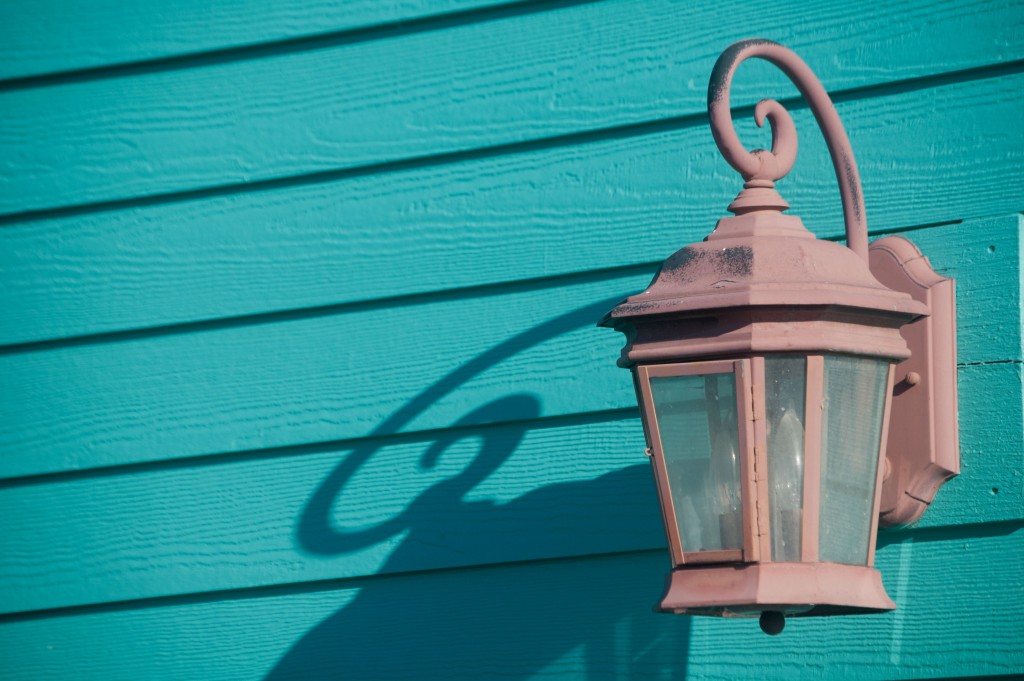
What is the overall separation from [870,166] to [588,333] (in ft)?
1.70

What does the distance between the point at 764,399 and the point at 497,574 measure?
71 cm

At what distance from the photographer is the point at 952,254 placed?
1794 mm

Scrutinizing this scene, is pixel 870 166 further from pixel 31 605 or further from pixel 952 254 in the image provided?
pixel 31 605

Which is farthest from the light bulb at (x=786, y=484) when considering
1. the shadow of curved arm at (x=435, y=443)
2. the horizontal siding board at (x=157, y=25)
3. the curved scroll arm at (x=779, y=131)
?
the horizontal siding board at (x=157, y=25)

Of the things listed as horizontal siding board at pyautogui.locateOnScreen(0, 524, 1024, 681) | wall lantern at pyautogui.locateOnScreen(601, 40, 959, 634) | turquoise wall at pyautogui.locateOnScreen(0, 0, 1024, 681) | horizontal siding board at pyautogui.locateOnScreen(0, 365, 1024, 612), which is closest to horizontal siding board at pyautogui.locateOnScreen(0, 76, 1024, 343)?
turquoise wall at pyautogui.locateOnScreen(0, 0, 1024, 681)

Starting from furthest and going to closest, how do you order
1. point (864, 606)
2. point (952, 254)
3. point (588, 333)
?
1. point (588, 333)
2. point (952, 254)
3. point (864, 606)

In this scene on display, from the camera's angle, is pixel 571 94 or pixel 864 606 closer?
pixel 864 606

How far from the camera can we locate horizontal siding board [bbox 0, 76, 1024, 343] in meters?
1.82

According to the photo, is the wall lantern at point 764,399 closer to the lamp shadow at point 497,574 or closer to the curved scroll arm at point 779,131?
the curved scroll arm at point 779,131

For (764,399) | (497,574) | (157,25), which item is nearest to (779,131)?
(764,399)

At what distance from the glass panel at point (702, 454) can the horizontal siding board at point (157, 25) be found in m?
0.90

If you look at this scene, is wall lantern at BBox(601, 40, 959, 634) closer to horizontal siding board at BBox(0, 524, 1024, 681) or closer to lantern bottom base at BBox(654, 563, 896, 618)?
lantern bottom base at BBox(654, 563, 896, 618)

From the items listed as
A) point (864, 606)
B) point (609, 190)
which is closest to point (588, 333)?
point (609, 190)

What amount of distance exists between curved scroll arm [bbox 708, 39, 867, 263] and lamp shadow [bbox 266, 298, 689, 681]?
1.46 ft
